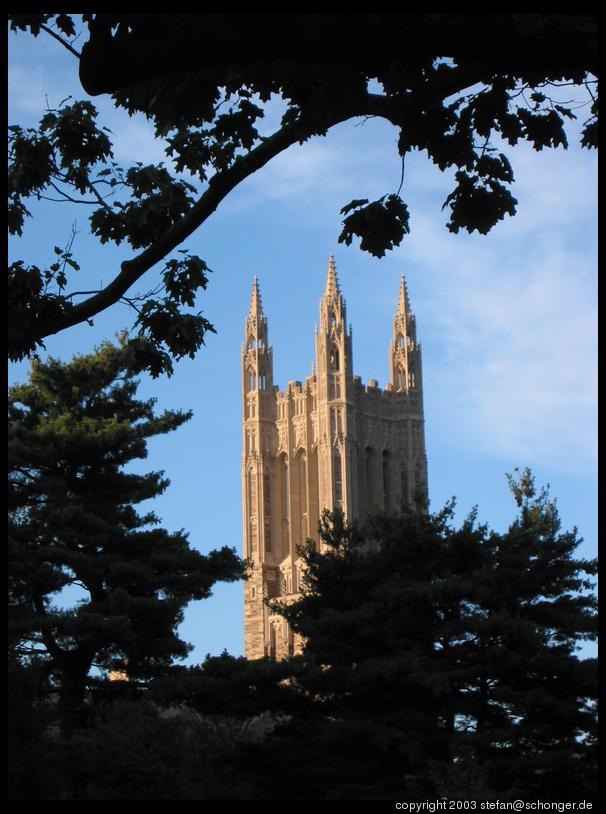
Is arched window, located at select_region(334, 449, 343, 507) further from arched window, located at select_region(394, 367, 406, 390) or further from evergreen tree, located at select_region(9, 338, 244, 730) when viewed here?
evergreen tree, located at select_region(9, 338, 244, 730)

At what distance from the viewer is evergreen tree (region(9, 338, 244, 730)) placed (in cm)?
2375

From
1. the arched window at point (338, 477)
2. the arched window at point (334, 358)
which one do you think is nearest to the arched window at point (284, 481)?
the arched window at point (338, 477)

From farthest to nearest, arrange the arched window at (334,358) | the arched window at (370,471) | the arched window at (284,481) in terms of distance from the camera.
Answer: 1. the arched window at (370,471)
2. the arched window at (284,481)
3. the arched window at (334,358)

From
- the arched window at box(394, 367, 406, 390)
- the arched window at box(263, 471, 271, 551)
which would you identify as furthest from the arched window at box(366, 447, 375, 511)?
the arched window at box(263, 471, 271, 551)

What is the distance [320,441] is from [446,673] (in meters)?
64.4

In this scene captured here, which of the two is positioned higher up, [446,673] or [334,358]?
[334,358]

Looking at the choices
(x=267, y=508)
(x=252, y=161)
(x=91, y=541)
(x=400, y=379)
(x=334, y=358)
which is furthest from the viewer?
(x=400, y=379)

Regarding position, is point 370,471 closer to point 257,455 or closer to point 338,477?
point 338,477

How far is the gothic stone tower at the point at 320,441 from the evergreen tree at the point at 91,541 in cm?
5658

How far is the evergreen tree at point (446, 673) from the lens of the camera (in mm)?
21172

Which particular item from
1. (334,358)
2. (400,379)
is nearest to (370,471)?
(400,379)

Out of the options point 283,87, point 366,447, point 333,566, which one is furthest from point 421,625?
point 366,447

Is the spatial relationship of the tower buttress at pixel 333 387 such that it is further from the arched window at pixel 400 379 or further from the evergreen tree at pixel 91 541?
the evergreen tree at pixel 91 541

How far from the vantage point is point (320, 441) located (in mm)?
86125
